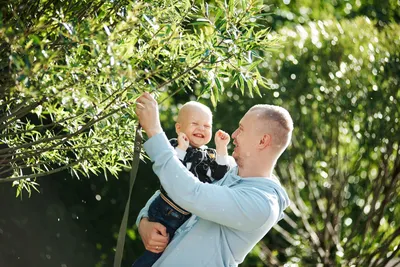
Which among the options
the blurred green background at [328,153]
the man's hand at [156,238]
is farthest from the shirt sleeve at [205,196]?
the blurred green background at [328,153]

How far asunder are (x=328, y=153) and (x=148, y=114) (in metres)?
4.91

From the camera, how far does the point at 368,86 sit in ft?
24.5

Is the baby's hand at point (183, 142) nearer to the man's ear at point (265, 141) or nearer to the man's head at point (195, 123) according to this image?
the man's head at point (195, 123)

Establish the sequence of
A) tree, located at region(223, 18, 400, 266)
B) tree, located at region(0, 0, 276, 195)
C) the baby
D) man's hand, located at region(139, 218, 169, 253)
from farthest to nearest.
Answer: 1. tree, located at region(223, 18, 400, 266)
2. the baby
3. man's hand, located at region(139, 218, 169, 253)
4. tree, located at region(0, 0, 276, 195)

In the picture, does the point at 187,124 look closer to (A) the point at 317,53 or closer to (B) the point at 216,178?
(B) the point at 216,178

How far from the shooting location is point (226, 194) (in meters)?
3.17

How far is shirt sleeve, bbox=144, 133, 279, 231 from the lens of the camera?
3.12 meters

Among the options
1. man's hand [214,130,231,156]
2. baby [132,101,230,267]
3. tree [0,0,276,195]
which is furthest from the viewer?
man's hand [214,130,231,156]

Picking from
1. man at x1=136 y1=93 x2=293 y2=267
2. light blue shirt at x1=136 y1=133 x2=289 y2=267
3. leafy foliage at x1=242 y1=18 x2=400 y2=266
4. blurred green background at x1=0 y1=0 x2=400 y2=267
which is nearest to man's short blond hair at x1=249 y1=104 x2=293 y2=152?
man at x1=136 y1=93 x2=293 y2=267

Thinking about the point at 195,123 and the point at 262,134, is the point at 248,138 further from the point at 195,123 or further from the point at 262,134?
the point at 195,123

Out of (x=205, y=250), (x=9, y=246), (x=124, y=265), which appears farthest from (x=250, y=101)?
(x=205, y=250)

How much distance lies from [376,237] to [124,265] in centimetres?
263

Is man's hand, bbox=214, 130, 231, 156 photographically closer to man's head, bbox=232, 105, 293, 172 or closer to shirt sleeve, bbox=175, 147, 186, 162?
shirt sleeve, bbox=175, 147, 186, 162

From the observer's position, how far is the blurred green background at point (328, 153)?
752cm
